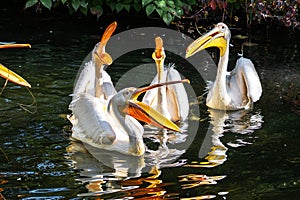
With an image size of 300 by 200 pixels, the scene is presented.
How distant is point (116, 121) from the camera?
5.32 m

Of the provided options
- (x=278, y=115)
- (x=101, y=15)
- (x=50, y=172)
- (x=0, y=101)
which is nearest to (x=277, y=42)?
(x=101, y=15)

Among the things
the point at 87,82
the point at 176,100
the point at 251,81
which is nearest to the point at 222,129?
the point at 176,100

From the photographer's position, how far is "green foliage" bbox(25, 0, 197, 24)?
8.41 meters

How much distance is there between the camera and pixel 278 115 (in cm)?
605

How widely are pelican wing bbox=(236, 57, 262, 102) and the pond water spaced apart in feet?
0.44

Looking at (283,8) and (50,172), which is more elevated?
(283,8)

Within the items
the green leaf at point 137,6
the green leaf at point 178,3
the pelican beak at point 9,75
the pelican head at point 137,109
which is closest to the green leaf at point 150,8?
the green leaf at point 178,3

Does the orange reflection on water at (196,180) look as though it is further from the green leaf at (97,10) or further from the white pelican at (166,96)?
the green leaf at (97,10)

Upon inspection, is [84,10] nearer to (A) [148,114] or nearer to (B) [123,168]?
(A) [148,114]

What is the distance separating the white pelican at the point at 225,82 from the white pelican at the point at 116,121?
1217 mm

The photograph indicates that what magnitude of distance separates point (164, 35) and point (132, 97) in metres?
3.62

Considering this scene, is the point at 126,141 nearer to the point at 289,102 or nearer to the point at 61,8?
the point at 289,102

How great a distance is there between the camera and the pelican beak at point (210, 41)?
635 centimetres

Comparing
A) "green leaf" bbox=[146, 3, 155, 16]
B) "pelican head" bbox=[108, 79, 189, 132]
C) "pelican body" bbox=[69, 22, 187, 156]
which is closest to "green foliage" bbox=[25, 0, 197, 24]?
"green leaf" bbox=[146, 3, 155, 16]
